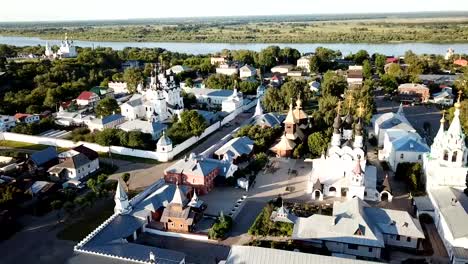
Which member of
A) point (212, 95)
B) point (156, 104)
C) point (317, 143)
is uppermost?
point (156, 104)

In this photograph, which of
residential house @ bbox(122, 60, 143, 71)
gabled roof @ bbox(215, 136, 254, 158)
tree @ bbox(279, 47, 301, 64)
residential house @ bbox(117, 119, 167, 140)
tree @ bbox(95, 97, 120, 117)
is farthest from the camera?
tree @ bbox(279, 47, 301, 64)

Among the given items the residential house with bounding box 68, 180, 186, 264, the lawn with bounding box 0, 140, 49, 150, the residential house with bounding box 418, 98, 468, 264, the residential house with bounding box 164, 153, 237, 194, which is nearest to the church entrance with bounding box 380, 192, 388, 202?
the residential house with bounding box 418, 98, 468, 264

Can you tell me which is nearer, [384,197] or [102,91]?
[384,197]

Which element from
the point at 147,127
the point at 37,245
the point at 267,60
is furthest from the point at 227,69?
the point at 37,245

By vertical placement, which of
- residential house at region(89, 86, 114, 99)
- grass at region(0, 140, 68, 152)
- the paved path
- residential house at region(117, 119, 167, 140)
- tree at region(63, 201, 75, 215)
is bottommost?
the paved path

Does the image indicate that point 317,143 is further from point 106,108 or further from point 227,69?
point 227,69

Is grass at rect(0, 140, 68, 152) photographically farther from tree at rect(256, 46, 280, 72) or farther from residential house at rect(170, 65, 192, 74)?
tree at rect(256, 46, 280, 72)
